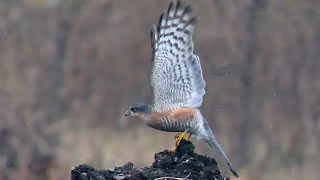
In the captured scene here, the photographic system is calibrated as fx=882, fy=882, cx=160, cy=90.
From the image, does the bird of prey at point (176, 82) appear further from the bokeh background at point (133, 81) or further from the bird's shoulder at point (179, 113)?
the bokeh background at point (133, 81)

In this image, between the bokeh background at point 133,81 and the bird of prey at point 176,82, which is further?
the bokeh background at point 133,81

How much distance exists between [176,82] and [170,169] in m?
0.99

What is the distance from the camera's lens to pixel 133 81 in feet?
31.1

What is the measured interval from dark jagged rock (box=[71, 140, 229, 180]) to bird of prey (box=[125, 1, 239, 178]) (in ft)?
2.18

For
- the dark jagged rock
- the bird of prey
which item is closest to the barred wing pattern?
the bird of prey

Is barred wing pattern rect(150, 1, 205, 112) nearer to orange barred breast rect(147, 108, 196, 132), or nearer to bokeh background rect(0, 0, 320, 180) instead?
orange barred breast rect(147, 108, 196, 132)

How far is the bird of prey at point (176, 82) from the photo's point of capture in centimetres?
508

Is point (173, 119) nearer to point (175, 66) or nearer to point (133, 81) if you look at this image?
point (175, 66)

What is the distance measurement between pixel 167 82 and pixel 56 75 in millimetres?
4987

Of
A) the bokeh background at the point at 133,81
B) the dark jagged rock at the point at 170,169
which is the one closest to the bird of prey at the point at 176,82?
the dark jagged rock at the point at 170,169

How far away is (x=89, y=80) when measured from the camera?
9.88m

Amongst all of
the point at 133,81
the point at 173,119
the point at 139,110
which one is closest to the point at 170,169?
the point at 173,119

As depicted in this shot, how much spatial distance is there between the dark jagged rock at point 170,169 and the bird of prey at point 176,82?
66cm

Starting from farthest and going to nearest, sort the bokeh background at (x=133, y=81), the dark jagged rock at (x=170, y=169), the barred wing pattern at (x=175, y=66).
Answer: the bokeh background at (x=133, y=81), the barred wing pattern at (x=175, y=66), the dark jagged rock at (x=170, y=169)
